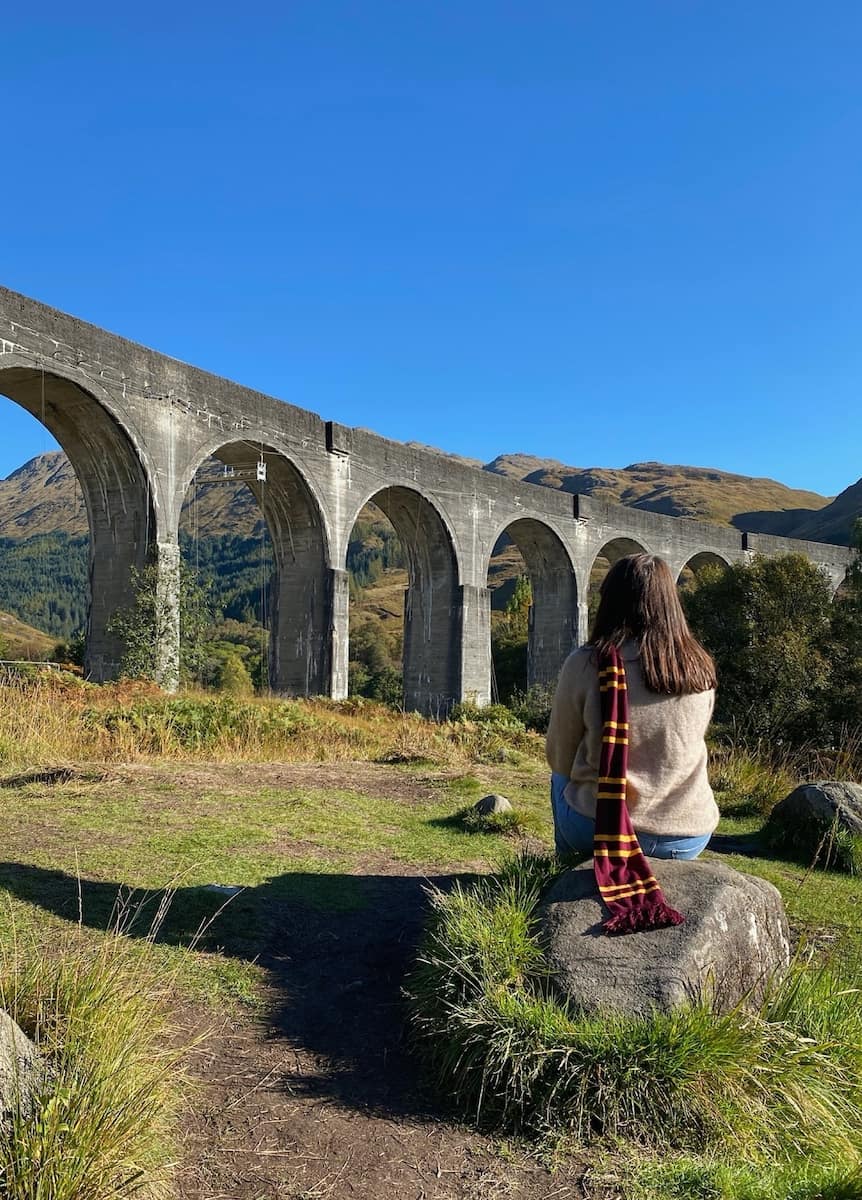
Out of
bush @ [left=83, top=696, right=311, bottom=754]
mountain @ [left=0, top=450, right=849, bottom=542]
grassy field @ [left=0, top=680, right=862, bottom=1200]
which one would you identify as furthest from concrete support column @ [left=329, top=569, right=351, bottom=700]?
mountain @ [left=0, top=450, right=849, bottom=542]

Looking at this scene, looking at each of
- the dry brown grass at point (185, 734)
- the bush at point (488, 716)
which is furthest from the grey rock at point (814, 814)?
the bush at point (488, 716)

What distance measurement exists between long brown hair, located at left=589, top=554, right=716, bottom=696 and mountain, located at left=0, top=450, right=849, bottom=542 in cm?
4610

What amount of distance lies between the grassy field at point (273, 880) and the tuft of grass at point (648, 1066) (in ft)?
0.47

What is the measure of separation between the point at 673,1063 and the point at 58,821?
4032 millimetres

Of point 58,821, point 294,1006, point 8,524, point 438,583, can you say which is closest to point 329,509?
point 438,583

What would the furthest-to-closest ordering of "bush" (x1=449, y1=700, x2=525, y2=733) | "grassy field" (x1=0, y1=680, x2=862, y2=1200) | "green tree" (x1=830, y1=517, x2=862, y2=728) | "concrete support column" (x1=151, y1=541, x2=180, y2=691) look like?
"concrete support column" (x1=151, y1=541, x2=180, y2=691) → "bush" (x1=449, y1=700, x2=525, y2=733) → "green tree" (x1=830, y1=517, x2=862, y2=728) → "grassy field" (x1=0, y1=680, x2=862, y2=1200)

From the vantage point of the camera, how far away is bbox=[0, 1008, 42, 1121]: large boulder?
77.6 inches

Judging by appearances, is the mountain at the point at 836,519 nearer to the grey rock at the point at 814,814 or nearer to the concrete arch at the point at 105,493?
the concrete arch at the point at 105,493

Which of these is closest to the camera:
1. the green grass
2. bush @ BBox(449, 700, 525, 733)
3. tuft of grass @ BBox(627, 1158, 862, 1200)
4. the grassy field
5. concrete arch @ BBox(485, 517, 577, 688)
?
tuft of grass @ BBox(627, 1158, 862, 1200)

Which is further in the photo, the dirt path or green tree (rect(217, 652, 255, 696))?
green tree (rect(217, 652, 255, 696))

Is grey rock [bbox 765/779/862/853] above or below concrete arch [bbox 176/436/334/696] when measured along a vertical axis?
below

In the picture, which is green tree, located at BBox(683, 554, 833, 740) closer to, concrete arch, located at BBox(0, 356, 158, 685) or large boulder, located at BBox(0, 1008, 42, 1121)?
concrete arch, located at BBox(0, 356, 158, 685)

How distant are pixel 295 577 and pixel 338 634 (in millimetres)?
1664

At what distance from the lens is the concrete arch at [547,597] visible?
2516cm
